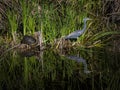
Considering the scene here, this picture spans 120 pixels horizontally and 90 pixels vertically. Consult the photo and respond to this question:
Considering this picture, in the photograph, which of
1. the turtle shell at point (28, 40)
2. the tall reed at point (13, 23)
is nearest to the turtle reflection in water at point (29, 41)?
the turtle shell at point (28, 40)

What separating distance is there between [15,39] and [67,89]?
3.29m

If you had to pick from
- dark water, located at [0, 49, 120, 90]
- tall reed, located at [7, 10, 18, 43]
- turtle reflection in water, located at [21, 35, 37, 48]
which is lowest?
dark water, located at [0, 49, 120, 90]

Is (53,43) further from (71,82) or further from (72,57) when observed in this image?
(71,82)

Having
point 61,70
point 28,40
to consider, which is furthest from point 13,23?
point 61,70

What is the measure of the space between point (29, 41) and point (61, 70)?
201 centimetres

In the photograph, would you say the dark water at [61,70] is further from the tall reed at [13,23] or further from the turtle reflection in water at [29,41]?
the tall reed at [13,23]

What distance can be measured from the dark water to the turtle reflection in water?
286 millimetres

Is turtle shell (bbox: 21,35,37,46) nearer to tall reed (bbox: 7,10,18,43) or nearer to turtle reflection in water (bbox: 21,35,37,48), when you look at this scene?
turtle reflection in water (bbox: 21,35,37,48)

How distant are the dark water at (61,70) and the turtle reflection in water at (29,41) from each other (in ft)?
0.94

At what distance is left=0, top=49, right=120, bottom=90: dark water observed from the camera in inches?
174

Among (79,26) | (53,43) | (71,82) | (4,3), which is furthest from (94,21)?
(71,82)

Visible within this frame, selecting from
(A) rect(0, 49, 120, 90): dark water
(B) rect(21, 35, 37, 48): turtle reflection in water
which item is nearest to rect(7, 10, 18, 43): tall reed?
(B) rect(21, 35, 37, 48): turtle reflection in water

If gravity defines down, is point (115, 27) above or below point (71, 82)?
above

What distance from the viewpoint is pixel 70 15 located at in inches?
286
